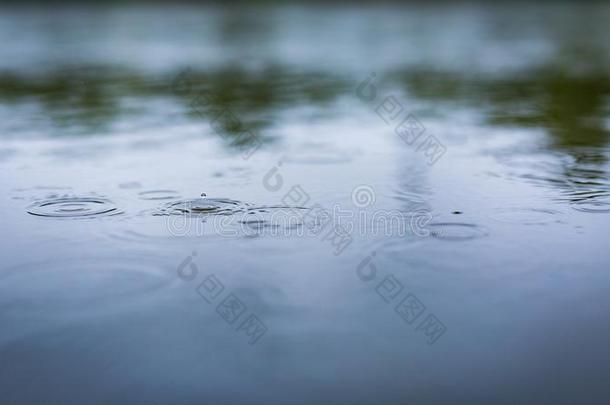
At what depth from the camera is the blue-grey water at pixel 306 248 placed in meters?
3.17

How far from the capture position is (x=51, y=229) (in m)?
4.92

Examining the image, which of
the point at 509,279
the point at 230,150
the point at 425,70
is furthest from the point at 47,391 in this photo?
the point at 425,70

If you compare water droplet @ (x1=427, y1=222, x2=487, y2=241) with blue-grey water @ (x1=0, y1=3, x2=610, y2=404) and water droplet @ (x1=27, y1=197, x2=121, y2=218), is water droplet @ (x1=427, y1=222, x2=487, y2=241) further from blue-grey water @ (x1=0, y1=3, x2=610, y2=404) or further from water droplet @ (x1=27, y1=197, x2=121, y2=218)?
water droplet @ (x1=27, y1=197, x2=121, y2=218)

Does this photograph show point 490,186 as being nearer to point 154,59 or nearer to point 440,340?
point 440,340

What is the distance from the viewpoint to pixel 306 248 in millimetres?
4555

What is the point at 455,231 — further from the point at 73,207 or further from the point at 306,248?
the point at 73,207

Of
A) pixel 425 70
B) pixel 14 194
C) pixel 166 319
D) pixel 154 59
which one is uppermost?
pixel 154 59

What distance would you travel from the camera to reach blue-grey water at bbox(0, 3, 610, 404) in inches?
125

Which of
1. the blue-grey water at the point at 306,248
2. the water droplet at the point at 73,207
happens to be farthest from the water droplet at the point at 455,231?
the water droplet at the point at 73,207

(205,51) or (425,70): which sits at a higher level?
(205,51)

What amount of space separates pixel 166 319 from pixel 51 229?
159 centimetres

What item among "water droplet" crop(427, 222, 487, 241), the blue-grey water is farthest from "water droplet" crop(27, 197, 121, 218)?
"water droplet" crop(427, 222, 487, 241)

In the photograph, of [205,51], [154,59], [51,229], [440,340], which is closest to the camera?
[440,340]

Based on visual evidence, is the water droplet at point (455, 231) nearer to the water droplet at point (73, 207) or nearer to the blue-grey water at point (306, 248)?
the blue-grey water at point (306, 248)
